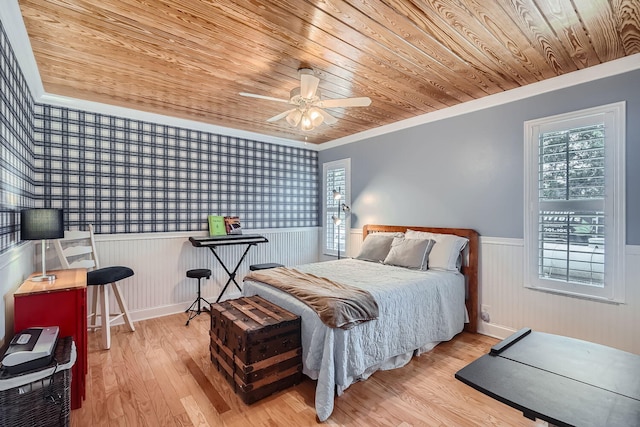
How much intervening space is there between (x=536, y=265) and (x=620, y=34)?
186cm

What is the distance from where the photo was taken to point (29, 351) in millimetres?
1519

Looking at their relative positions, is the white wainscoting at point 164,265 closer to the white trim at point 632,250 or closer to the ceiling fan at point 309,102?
the ceiling fan at point 309,102

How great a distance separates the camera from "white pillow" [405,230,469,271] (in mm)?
3145

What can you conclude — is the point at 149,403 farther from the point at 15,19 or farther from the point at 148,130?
the point at 148,130

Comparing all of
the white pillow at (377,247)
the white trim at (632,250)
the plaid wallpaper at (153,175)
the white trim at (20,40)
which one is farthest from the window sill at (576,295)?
the white trim at (20,40)

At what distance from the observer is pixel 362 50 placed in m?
2.25

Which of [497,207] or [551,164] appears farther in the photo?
[497,207]

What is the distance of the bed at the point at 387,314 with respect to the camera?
208 cm

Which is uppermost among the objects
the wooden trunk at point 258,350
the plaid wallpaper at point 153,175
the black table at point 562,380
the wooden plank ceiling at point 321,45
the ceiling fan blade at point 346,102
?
the wooden plank ceiling at point 321,45

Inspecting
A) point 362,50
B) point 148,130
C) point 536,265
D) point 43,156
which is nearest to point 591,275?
point 536,265

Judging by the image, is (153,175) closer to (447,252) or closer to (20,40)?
(20,40)

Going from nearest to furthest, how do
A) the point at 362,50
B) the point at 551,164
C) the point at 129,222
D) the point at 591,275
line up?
the point at 362,50 → the point at 591,275 → the point at 551,164 → the point at 129,222

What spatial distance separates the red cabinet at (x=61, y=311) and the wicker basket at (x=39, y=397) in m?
0.36

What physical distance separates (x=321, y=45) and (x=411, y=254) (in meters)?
2.19
